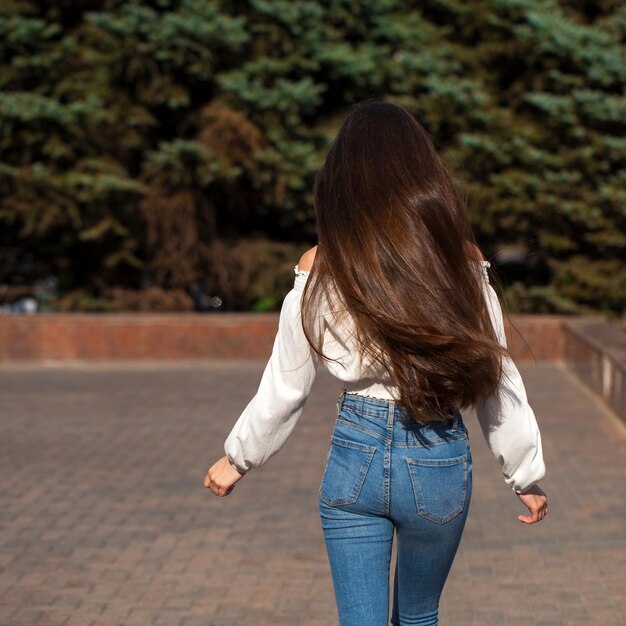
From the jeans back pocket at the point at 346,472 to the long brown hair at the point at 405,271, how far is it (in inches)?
5.7

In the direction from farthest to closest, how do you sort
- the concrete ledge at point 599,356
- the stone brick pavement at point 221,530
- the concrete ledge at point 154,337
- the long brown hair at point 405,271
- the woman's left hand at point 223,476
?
the concrete ledge at point 154,337 → the concrete ledge at point 599,356 → the stone brick pavement at point 221,530 → the woman's left hand at point 223,476 → the long brown hair at point 405,271

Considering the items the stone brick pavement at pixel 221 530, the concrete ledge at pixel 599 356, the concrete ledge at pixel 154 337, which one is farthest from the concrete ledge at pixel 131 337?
the concrete ledge at pixel 599 356

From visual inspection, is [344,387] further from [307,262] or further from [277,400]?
[307,262]

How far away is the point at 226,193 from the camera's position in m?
13.8

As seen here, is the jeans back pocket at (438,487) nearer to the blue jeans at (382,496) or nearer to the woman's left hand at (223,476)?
the blue jeans at (382,496)

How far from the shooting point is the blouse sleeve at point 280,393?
2.66 m

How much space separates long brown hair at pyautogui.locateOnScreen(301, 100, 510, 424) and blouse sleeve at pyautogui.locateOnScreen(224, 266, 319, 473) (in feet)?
0.18

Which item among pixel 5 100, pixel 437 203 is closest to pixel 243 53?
pixel 5 100

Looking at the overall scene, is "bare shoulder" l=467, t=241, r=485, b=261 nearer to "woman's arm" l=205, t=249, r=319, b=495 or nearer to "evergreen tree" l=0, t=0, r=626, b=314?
"woman's arm" l=205, t=249, r=319, b=495

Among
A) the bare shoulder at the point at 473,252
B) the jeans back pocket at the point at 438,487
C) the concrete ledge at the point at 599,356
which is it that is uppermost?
the bare shoulder at the point at 473,252

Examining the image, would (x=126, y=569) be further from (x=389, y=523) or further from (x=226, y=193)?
(x=226, y=193)

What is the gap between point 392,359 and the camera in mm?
2557

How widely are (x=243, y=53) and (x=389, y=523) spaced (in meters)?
11.3

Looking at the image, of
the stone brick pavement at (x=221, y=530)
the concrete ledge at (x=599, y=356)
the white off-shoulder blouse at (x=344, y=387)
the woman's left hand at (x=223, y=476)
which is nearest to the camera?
the white off-shoulder blouse at (x=344, y=387)
